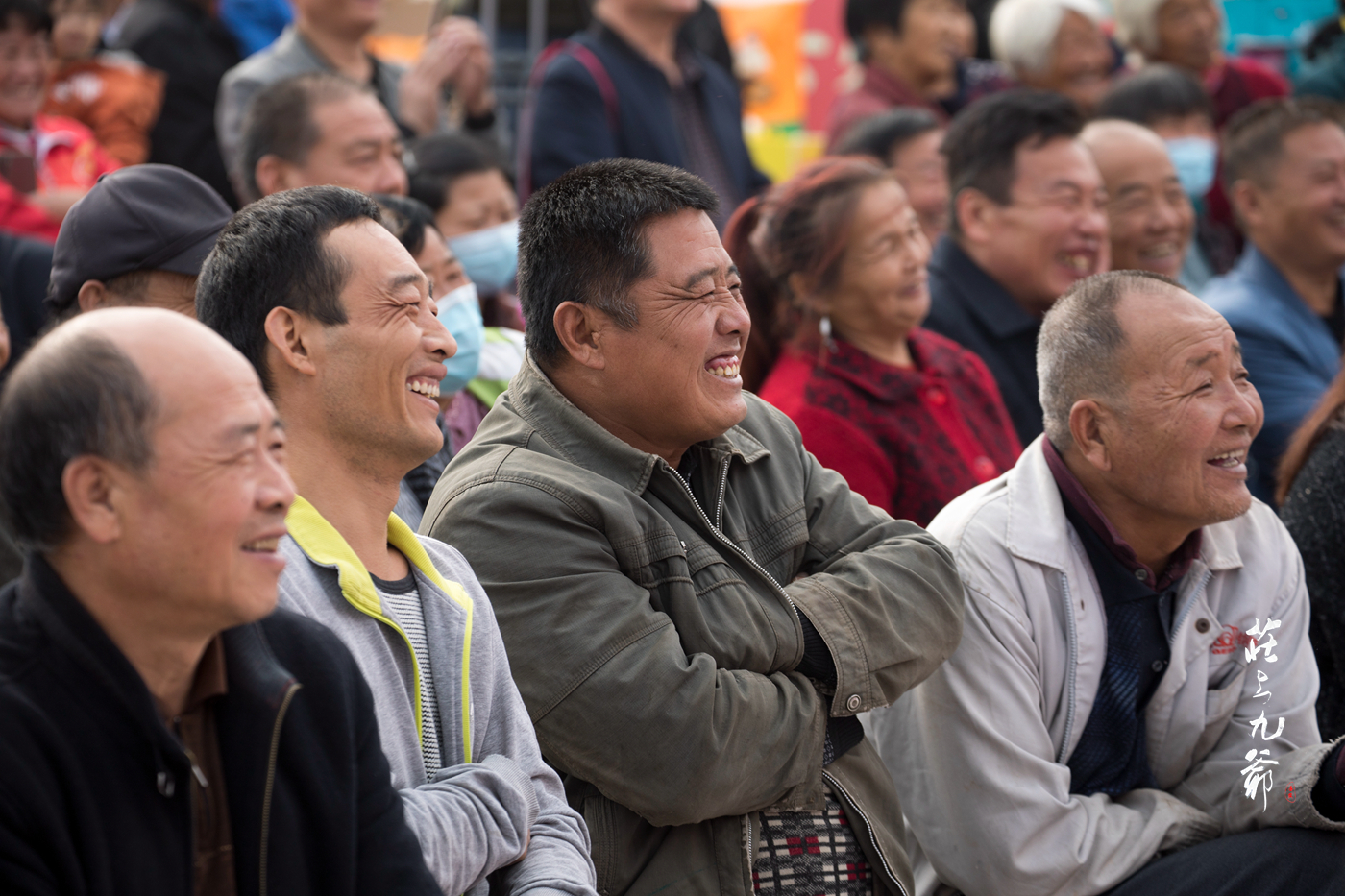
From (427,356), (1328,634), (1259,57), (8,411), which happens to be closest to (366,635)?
(427,356)

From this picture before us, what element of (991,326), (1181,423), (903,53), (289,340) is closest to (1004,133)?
(991,326)

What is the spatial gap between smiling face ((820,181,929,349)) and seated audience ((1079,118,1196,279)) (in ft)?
5.59

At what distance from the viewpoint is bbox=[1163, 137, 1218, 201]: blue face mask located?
648 cm

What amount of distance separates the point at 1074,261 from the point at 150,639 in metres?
3.86

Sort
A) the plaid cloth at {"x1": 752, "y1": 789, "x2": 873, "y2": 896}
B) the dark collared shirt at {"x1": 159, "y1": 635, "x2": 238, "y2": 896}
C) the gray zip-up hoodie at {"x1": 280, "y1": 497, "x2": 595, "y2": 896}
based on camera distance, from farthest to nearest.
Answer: the plaid cloth at {"x1": 752, "y1": 789, "x2": 873, "y2": 896}, the gray zip-up hoodie at {"x1": 280, "y1": 497, "x2": 595, "y2": 896}, the dark collared shirt at {"x1": 159, "y1": 635, "x2": 238, "y2": 896}

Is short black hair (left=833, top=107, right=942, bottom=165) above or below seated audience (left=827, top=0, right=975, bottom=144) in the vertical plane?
below

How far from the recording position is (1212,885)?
2.75 m

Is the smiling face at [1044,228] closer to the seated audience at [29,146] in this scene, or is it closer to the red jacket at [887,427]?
the red jacket at [887,427]

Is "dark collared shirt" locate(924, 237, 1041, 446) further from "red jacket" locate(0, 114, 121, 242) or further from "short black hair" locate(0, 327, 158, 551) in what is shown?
"short black hair" locate(0, 327, 158, 551)

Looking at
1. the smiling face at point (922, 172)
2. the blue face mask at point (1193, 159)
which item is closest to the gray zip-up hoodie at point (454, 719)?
the smiling face at point (922, 172)

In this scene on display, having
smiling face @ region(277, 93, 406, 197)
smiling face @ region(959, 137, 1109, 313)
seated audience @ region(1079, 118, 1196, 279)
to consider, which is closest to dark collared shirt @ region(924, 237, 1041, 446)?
smiling face @ region(959, 137, 1109, 313)

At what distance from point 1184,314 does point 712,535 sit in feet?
3.93

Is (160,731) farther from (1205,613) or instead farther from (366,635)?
(1205,613)

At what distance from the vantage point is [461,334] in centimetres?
354
